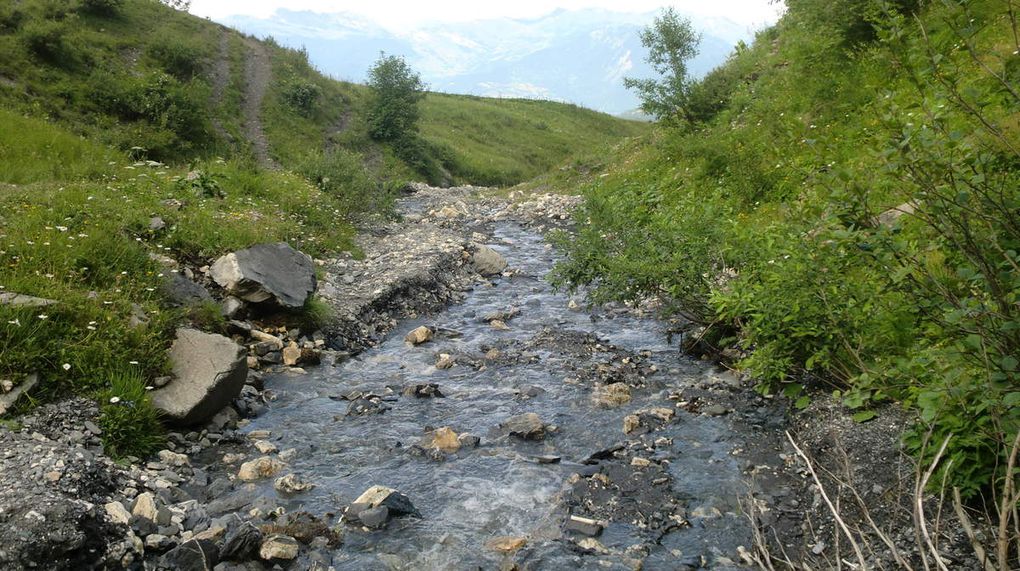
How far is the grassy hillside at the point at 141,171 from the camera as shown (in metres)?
8.09

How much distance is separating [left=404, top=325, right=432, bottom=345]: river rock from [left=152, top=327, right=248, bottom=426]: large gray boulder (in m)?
3.48

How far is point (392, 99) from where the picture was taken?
39.0 meters

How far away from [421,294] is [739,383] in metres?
7.54

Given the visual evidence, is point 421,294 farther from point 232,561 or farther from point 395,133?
point 395,133

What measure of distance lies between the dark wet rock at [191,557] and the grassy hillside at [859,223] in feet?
17.8

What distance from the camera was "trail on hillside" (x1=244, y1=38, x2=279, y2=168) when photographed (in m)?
30.6

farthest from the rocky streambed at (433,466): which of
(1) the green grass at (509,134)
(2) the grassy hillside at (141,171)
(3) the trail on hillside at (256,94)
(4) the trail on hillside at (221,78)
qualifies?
(1) the green grass at (509,134)

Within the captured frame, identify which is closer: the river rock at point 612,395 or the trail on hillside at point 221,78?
the river rock at point 612,395

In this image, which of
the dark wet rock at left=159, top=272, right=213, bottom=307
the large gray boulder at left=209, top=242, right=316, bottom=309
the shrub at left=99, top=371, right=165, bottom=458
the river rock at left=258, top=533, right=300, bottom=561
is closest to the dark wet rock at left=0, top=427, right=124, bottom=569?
the shrub at left=99, top=371, right=165, bottom=458

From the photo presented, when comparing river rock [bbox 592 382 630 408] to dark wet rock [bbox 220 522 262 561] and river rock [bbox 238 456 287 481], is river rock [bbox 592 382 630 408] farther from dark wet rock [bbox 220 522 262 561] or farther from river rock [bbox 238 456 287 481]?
dark wet rock [bbox 220 522 262 561]

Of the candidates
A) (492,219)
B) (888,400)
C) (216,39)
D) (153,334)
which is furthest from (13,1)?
(888,400)

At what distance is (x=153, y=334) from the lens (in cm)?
864

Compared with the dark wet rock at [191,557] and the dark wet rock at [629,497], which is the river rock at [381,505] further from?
the dark wet rock at [629,497]

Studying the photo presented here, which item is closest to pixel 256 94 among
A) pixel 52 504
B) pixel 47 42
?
pixel 47 42
